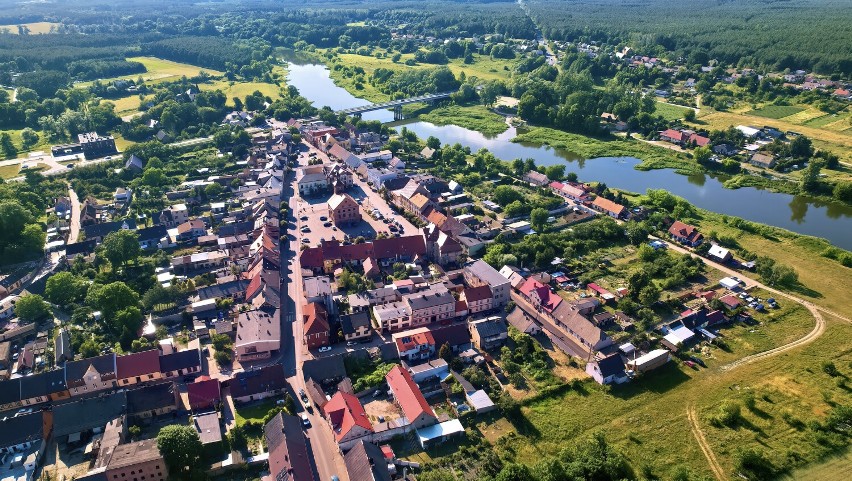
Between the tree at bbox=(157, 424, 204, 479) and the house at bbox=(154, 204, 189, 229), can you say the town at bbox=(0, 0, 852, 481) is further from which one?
the house at bbox=(154, 204, 189, 229)

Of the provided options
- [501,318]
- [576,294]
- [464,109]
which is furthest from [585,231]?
[464,109]

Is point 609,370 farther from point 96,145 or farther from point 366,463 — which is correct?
point 96,145

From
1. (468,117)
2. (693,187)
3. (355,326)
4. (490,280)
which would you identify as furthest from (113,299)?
(468,117)

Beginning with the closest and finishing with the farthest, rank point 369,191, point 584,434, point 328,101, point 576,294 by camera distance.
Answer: point 584,434
point 576,294
point 369,191
point 328,101

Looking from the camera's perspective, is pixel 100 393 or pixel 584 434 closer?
pixel 584 434

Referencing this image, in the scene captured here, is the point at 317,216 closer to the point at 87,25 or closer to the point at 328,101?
the point at 328,101

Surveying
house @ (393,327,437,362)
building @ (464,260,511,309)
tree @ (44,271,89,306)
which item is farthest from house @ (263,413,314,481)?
tree @ (44,271,89,306)
